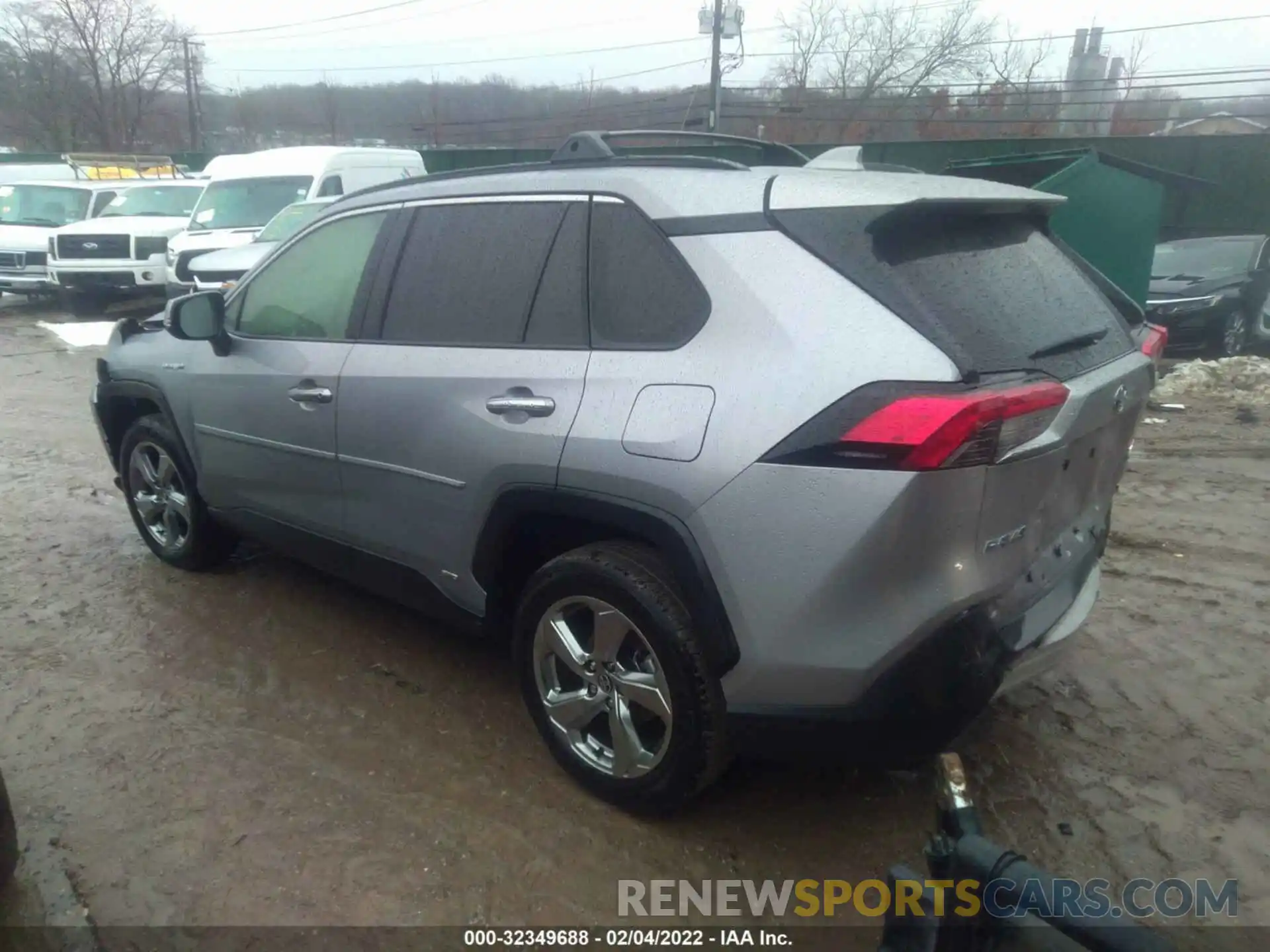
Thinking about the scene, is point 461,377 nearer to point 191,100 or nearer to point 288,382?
point 288,382

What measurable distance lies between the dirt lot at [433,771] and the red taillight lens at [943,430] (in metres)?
1.26

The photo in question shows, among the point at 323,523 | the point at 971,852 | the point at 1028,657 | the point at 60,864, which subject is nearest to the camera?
the point at 971,852

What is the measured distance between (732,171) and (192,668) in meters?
2.78

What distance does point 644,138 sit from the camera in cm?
361

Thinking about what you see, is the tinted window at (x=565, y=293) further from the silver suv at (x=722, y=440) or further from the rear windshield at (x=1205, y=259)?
the rear windshield at (x=1205, y=259)

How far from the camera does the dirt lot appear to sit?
275 centimetres

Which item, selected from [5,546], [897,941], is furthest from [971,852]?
[5,546]

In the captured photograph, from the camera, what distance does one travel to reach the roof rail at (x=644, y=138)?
10.3 ft

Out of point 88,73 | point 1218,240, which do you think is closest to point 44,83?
point 88,73

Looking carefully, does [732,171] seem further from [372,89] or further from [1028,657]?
[372,89]

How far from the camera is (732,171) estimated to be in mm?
2836

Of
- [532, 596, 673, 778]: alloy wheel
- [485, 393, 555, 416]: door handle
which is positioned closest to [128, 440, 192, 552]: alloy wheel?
[485, 393, 555, 416]: door handle

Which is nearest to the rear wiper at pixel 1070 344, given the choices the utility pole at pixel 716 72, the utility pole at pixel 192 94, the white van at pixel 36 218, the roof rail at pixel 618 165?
the roof rail at pixel 618 165

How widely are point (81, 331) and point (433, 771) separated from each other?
12387 mm
